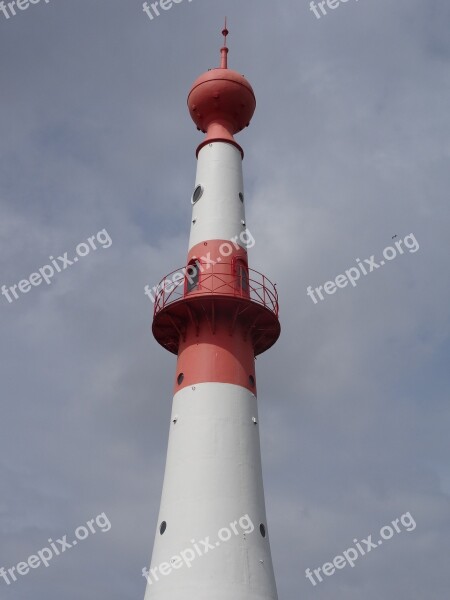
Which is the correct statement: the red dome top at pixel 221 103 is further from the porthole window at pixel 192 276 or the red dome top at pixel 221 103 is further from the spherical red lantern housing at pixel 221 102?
the porthole window at pixel 192 276

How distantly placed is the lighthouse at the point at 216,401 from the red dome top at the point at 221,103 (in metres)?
0.06

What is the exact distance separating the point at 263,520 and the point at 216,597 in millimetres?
3027

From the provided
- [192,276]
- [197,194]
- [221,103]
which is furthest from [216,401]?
[221,103]

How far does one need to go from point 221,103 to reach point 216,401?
12.6m

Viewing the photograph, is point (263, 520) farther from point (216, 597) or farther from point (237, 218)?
point (237, 218)

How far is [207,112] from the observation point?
30.8 metres

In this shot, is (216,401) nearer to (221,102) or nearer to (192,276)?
(192,276)

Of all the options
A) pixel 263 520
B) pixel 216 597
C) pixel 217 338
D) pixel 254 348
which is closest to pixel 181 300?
pixel 217 338

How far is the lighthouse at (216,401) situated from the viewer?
21.9m

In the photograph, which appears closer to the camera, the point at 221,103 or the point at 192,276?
the point at 192,276

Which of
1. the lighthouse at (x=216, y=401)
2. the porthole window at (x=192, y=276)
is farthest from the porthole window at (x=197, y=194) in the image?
the porthole window at (x=192, y=276)

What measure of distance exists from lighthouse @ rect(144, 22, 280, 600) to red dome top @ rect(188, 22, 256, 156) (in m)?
0.06

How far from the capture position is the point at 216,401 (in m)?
24.1

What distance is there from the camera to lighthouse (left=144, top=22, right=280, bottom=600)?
21906 mm
